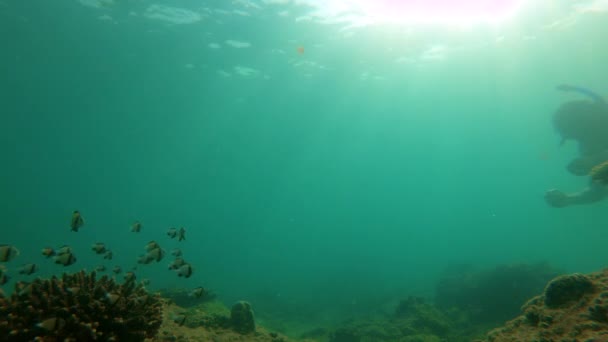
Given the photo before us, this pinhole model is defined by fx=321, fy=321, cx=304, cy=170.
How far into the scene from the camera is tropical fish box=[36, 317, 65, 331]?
A: 395 centimetres

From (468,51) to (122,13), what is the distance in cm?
3543

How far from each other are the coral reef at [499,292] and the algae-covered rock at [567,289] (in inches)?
410

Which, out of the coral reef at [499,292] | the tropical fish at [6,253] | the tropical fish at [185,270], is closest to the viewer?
the tropical fish at [6,253]

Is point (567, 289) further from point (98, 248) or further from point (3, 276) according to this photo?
point (98, 248)

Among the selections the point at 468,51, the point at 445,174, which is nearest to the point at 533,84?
the point at 468,51

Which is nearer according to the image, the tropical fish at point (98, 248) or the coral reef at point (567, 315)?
the coral reef at point (567, 315)

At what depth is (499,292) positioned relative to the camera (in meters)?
15.7

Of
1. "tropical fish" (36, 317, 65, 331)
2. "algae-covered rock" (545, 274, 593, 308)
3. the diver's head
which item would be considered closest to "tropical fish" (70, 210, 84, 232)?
"tropical fish" (36, 317, 65, 331)

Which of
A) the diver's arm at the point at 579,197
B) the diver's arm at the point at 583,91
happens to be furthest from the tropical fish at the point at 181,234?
the diver's arm at the point at 579,197

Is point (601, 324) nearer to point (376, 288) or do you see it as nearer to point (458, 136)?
point (376, 288)

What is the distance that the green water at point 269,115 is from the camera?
2962 centimetres

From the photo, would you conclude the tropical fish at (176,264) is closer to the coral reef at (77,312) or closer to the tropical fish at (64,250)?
the coral reef at (77,312)

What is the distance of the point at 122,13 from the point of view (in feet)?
85.0

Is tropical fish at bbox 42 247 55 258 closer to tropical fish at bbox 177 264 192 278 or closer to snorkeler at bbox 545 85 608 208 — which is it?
tropical fish at bbox 177 264 192 278
